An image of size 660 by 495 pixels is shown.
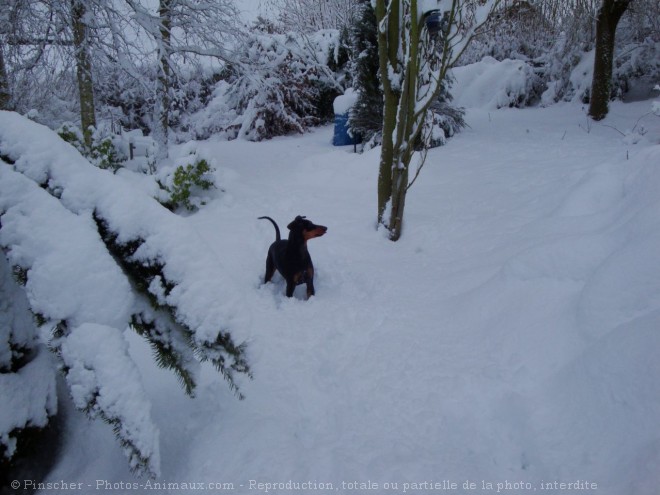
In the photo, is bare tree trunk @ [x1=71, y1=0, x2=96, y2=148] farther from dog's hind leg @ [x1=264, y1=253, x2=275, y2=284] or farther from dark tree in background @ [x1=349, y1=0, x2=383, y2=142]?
dog's hind leg @ [x1=264, y1=253, x2=275, y2=284]

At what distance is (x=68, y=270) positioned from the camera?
1373 millimetres

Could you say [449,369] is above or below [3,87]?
below

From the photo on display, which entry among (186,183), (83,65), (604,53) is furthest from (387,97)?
(604,53)

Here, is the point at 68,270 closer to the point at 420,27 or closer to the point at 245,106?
the point at 420,27

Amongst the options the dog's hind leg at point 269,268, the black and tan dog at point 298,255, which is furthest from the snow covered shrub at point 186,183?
the black and tan dog at point 298,255

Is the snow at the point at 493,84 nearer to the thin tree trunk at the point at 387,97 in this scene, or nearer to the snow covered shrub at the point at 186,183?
the thin tree trunk at the point at 387,97

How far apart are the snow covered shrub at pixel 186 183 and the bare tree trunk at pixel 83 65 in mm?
2266

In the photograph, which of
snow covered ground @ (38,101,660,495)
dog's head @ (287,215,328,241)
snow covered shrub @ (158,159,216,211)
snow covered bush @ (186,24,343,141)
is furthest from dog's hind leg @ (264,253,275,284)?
snow covered bush @ (186,24,343,141)

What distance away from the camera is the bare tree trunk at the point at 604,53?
25.6 ft

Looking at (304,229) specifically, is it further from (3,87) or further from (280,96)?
(280,96)

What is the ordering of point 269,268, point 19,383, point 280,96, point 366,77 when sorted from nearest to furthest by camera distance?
1. point 19,383
2. point 269,268
3. point 366,77
4. point 280,96

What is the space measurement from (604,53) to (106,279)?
9884 mm

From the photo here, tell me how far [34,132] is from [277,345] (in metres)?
1.97

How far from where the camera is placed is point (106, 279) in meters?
1.43
